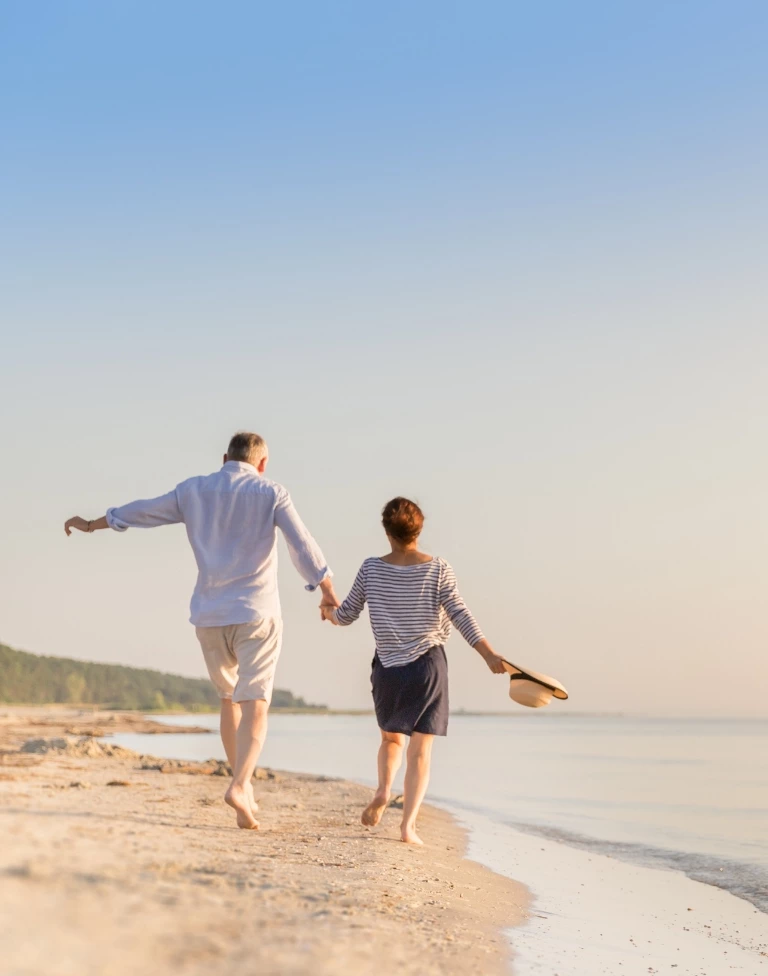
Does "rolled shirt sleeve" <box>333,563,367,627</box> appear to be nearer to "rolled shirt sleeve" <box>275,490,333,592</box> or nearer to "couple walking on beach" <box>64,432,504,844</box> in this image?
"couple walking on beach" <box>64,432,504,844</box>

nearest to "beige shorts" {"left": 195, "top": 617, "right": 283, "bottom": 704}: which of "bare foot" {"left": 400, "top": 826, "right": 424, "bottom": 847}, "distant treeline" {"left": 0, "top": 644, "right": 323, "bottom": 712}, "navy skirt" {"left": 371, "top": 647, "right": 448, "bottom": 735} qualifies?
"navy skirt" {"left": 371, "top": 647, "right": 448, "bottom": 735}

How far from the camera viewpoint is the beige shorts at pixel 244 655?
5.34 m

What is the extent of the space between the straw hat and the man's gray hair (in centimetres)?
186

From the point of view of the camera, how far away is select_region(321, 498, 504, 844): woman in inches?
223

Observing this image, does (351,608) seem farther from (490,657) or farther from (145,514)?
(145,514)

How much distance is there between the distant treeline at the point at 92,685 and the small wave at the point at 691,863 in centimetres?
6357

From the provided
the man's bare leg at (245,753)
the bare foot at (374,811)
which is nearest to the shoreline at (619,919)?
the bare foot at (374,811)

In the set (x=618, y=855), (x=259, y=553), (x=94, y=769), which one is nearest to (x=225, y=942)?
(x=259, y=553)

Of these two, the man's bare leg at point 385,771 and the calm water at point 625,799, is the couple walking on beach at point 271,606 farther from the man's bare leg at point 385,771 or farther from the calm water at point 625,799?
the calm water at point 625,799

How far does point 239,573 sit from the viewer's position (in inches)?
212

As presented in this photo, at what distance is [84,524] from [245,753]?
1.60 meters

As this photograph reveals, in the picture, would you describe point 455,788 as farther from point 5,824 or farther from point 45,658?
point 45,658

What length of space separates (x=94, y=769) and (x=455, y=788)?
15.8 feet

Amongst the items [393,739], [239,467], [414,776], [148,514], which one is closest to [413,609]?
[393,739]
